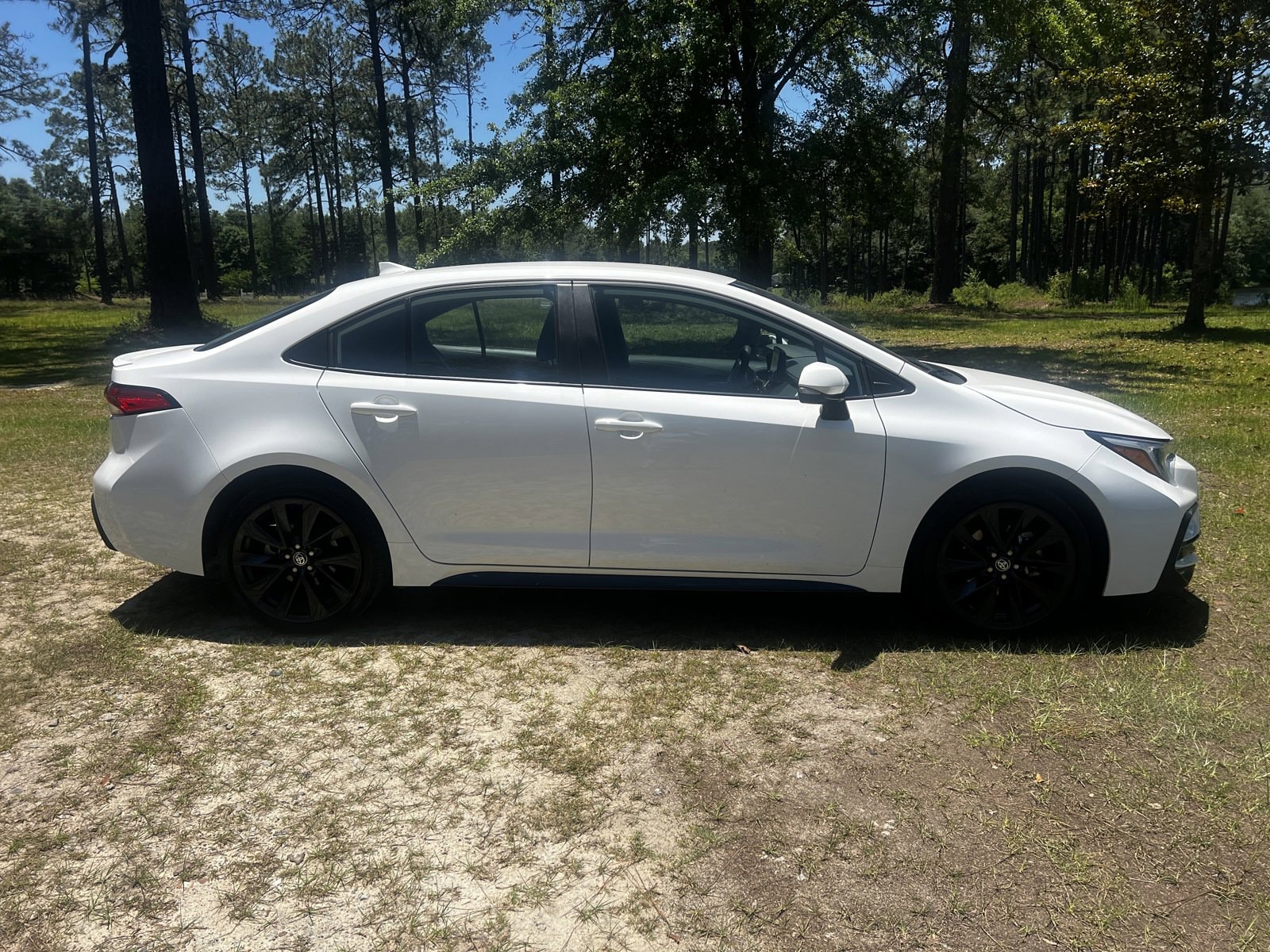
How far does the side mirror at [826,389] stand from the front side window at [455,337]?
1117mm

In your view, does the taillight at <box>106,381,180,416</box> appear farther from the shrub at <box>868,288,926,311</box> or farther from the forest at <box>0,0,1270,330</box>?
the shrub at <box>868,288,926,311</box>

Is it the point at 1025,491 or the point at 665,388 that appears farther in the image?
the point at 665,388

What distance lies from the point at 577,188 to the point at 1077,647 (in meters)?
12.0

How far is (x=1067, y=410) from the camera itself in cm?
420

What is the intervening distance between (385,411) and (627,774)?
6.42ft

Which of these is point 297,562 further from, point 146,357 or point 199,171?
point 199,171

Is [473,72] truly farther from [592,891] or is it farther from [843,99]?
[592,891]

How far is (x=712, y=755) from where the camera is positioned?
10.8 feet

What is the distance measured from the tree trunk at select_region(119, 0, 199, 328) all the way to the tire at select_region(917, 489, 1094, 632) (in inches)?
641

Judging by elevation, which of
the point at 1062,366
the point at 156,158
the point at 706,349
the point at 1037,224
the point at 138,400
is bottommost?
the point at 1062,366

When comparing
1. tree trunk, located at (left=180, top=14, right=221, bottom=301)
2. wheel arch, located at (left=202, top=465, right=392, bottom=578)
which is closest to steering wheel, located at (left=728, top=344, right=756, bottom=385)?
wheel arch, located at (left=202, top=465, right=392, bottom=578)

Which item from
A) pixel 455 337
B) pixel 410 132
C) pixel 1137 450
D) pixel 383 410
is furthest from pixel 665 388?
pixel 410 132

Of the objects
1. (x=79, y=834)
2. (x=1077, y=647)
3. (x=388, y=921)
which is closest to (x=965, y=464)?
(x=1077, y=647)

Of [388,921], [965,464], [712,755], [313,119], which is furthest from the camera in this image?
[313,119]
